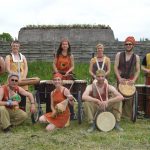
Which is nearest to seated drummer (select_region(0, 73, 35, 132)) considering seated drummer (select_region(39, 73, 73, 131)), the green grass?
the green grass

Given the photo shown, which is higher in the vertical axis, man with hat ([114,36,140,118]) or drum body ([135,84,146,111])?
man with hat ([114,36,140,118])

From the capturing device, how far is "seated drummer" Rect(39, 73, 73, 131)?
308 inches

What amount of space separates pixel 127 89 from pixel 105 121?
88 cm

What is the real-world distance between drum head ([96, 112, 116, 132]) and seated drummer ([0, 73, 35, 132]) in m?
1.11

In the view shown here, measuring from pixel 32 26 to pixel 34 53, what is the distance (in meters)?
A: 5.12

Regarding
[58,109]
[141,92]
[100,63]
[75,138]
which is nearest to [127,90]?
[141,92]

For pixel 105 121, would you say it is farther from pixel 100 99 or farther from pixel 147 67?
pixel 147 67

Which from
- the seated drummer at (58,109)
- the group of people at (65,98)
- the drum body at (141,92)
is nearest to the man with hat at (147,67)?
the drum body at (141,92)

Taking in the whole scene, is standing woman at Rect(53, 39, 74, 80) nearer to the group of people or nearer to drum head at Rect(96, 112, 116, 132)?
the group of people

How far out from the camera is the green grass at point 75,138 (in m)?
6.56

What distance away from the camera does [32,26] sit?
76.1ft

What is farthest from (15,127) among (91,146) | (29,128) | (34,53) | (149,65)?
(34,53)

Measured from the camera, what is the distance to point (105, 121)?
7602 mm

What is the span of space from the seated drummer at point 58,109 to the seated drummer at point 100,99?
308 mm
